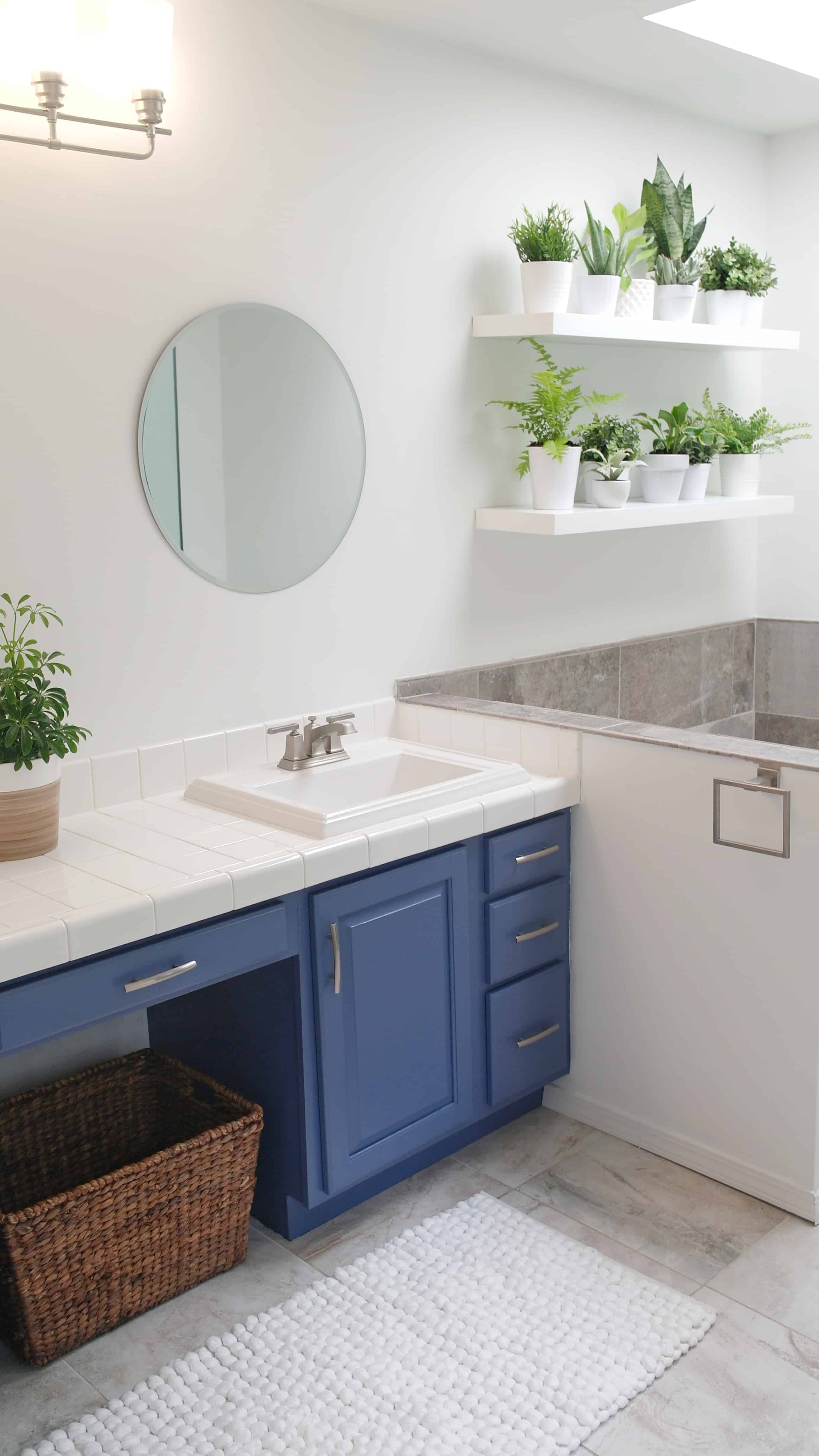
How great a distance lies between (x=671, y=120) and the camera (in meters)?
3.51

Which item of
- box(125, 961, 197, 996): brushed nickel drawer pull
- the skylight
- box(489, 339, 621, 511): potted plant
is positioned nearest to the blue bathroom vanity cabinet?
box(125, 961, 197, 996): brushed nickel drawer pull

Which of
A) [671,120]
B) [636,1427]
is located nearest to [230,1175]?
[636,1427]

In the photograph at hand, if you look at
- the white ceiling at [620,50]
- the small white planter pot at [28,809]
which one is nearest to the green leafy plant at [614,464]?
the white ceiling at [620,50]

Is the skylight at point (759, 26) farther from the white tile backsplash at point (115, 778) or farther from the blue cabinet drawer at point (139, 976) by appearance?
the blue cabinet drawer at point (139, 976)

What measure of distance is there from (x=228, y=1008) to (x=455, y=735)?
87 centimetres

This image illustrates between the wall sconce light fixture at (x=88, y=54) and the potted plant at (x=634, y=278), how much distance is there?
51.6 inches

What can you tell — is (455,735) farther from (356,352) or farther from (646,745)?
(356,352)

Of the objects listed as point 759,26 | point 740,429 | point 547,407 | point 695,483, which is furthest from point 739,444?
point 759,26

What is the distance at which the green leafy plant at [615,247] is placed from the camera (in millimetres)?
3051

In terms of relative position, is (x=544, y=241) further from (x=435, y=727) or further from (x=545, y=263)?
(x=435, y=727)

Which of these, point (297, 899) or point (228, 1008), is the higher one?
point (297, 899)

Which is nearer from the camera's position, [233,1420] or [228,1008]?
[233,1420]

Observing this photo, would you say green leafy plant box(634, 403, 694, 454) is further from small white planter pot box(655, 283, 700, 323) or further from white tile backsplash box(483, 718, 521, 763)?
white tile backsplash box(483, 718, 521, 763)

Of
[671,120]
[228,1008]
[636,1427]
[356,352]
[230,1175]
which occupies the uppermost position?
[671,120]
